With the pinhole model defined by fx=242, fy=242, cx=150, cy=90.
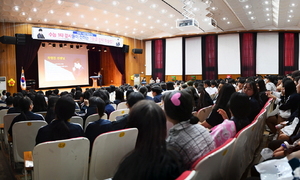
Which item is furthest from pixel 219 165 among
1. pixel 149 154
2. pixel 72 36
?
pixel 72 36

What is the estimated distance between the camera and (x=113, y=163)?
2.10 metres

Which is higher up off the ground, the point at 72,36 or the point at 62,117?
the point at 72,36

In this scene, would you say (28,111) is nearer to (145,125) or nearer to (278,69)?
(145,125)

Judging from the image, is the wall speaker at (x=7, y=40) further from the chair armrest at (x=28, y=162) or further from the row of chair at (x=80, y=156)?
the row of chair at (x=80, y=156)

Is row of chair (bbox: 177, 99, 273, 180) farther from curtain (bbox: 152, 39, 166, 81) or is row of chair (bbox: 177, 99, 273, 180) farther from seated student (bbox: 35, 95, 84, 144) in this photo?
curtain (bbox: 152, 39, 166, 81)

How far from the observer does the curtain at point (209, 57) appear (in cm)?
1753

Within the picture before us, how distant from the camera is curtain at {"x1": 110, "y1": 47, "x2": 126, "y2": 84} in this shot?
1782 cm

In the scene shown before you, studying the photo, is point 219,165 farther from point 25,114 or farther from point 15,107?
point 15,107

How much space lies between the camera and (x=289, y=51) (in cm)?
1609

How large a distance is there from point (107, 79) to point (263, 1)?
14.0m

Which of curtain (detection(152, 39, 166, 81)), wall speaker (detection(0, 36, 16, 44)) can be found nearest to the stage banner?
wall speaker (detection(0, 36, 16, 44))

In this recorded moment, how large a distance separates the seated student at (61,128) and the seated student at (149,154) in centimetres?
129

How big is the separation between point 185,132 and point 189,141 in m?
0.06

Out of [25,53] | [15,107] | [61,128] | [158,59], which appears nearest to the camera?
[61,128]
